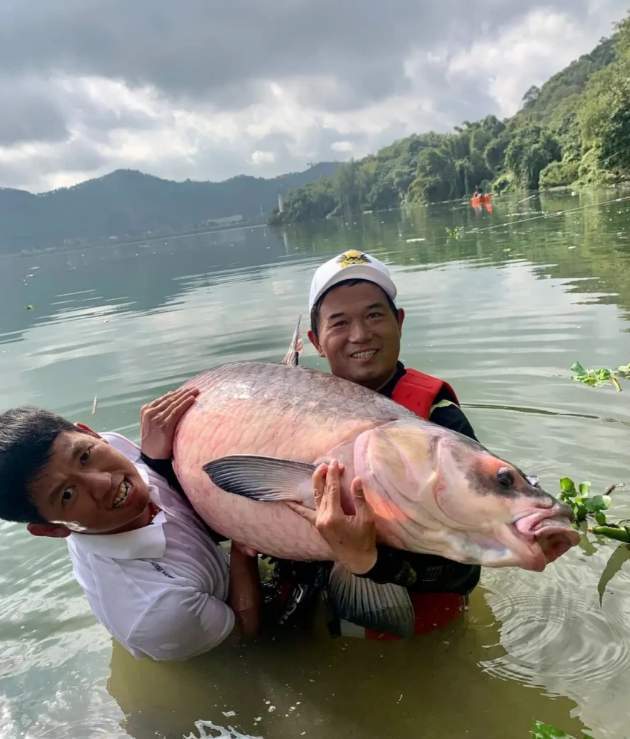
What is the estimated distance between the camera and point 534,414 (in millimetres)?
5234

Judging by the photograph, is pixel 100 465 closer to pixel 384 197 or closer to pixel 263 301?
pixel 263 301

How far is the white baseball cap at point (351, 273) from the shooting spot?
279 centimetres

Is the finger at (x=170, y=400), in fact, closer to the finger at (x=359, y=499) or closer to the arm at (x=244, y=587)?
the arm at (x=244, y=587)

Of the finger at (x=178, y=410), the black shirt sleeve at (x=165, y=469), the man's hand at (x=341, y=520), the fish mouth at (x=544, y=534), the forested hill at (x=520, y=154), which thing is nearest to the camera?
the fish mouth at (x=544, y=534)

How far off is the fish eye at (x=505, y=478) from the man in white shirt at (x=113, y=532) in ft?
4.57

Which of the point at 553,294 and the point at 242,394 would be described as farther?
the point at 553,294

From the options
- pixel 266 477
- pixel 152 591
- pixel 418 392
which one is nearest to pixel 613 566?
pixel 418 392

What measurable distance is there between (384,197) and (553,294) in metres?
116

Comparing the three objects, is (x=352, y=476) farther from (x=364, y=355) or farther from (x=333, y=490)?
(x=364, y=355)

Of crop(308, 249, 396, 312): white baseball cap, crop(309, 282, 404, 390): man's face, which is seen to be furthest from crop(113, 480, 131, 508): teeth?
crop(308, 249, 396, 312): white baseball cap

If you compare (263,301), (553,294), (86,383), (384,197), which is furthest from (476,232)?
(384,197)

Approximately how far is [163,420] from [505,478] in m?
1.62

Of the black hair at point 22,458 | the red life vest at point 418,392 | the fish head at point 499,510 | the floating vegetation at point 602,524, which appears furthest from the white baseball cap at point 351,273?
the floating vegetation at point 602,524

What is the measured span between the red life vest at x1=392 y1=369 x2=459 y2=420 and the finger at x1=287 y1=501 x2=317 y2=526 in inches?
29.5
